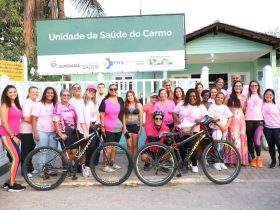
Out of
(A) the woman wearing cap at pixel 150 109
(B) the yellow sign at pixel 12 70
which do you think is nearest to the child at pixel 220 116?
(A) the woman wearing cap at pixel 150 109

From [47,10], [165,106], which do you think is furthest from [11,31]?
[165,106]

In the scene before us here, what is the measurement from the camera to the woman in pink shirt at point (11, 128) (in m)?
5.60

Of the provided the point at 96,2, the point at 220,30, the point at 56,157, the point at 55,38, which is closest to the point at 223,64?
the point at 220,30

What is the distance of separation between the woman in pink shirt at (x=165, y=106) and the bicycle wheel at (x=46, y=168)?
6.65ft

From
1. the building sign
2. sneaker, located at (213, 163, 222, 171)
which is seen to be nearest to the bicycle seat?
sneaker, located at (213, 163, 222, 171)

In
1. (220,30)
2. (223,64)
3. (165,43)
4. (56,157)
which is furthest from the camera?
(223,64)

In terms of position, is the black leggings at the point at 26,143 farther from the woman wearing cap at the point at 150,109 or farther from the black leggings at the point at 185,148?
the black leggings at the point at 185,148

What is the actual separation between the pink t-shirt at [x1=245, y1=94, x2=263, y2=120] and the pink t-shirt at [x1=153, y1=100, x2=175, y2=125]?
1519mm

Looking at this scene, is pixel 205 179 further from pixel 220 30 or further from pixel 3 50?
pixel 3 50

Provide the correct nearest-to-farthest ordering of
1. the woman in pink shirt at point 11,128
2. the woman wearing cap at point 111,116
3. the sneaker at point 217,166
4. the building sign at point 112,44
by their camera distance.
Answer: the woman in pink shirt at point 11,128, the sneaker at point 217,166, the woman wearing cap at point 111,116, the building sign at point 112,44

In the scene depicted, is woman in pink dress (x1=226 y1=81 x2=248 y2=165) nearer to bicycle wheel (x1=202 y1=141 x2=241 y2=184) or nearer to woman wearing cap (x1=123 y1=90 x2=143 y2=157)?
bicycle wheel (x1=202 y1=141 x2=241 y2=184)

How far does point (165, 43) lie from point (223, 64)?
28.4ft

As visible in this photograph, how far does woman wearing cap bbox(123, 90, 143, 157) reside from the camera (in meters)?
6.62

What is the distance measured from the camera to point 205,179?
6.13m
